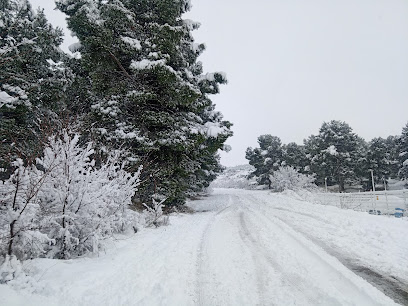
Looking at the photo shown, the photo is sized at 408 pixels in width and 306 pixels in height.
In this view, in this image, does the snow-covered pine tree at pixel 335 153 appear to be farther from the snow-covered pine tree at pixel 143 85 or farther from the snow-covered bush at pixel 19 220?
the snow-covered bush at pixel 19 220

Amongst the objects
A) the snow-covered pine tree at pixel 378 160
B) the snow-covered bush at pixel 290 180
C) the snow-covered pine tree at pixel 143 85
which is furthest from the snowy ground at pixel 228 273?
the snow-covered pine tree at pixel 378 160

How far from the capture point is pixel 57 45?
1318cm

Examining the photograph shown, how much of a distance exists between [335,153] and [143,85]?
3629cm

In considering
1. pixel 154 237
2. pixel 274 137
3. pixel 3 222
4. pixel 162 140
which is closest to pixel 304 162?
pixel 274 137

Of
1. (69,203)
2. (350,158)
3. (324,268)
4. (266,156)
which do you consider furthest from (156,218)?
(266,156)

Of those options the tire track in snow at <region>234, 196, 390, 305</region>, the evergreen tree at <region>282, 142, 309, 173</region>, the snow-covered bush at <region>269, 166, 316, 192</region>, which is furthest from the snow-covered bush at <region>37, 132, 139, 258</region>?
the evergreen tree at <region>282, 142, 309, 173</region>

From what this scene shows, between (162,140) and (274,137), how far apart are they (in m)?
43.7

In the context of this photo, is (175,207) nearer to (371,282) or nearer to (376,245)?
(376,245)

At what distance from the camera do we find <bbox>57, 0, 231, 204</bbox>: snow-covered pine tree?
10.1 m

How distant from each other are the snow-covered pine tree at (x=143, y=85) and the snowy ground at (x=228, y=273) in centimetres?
479

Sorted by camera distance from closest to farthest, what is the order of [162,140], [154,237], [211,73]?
[154,237]
[162,140]
[211,73]

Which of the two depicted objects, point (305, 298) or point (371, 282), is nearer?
point (305, 298)

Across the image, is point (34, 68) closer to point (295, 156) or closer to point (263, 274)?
point (263, 274)

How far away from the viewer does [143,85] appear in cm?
→ 1094
